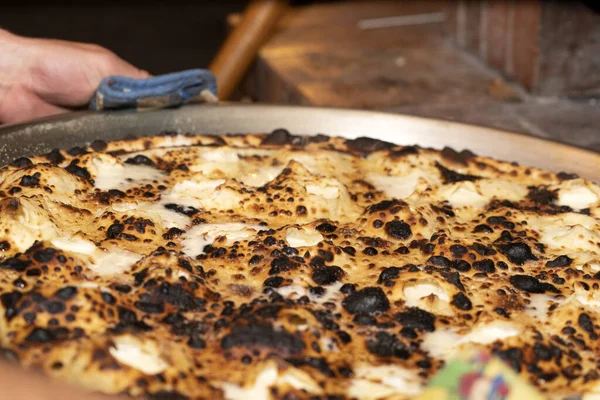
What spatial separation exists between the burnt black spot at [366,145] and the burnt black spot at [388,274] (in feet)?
2.44

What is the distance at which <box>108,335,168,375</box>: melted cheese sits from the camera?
1424 millimetres

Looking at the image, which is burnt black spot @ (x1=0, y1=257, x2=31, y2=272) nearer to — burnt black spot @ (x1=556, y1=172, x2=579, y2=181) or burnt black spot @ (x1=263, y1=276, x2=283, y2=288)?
burnt black spot @ (x1=263, y1=276, x2=283, y2=288)

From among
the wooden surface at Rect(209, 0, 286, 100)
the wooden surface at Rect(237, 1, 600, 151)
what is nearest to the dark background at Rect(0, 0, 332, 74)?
the wooden surface at Rect(237, 1, 600, 151)

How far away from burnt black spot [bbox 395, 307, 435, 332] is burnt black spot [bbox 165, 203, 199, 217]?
0.60m

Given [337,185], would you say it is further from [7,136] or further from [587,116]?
[587,116]

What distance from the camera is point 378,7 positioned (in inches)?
233

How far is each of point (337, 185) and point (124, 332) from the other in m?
0.78

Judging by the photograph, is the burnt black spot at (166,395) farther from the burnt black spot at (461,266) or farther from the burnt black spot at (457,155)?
the burnt black spot at (457,155)

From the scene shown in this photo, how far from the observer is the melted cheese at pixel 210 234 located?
1892mm

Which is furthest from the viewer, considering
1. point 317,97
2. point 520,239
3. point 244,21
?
point 244,21

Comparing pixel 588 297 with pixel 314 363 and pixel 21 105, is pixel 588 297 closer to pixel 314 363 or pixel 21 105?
pixel 314 363

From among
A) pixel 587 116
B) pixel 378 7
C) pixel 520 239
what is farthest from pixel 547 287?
pixel 378 7

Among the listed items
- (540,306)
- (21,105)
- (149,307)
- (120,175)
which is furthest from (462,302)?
(21,105)

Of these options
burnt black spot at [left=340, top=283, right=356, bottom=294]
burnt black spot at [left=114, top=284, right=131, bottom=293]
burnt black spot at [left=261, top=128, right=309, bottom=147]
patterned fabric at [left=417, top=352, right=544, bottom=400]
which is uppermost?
patterned fabric at [left=417, top=352, right=544, bottom=400]
